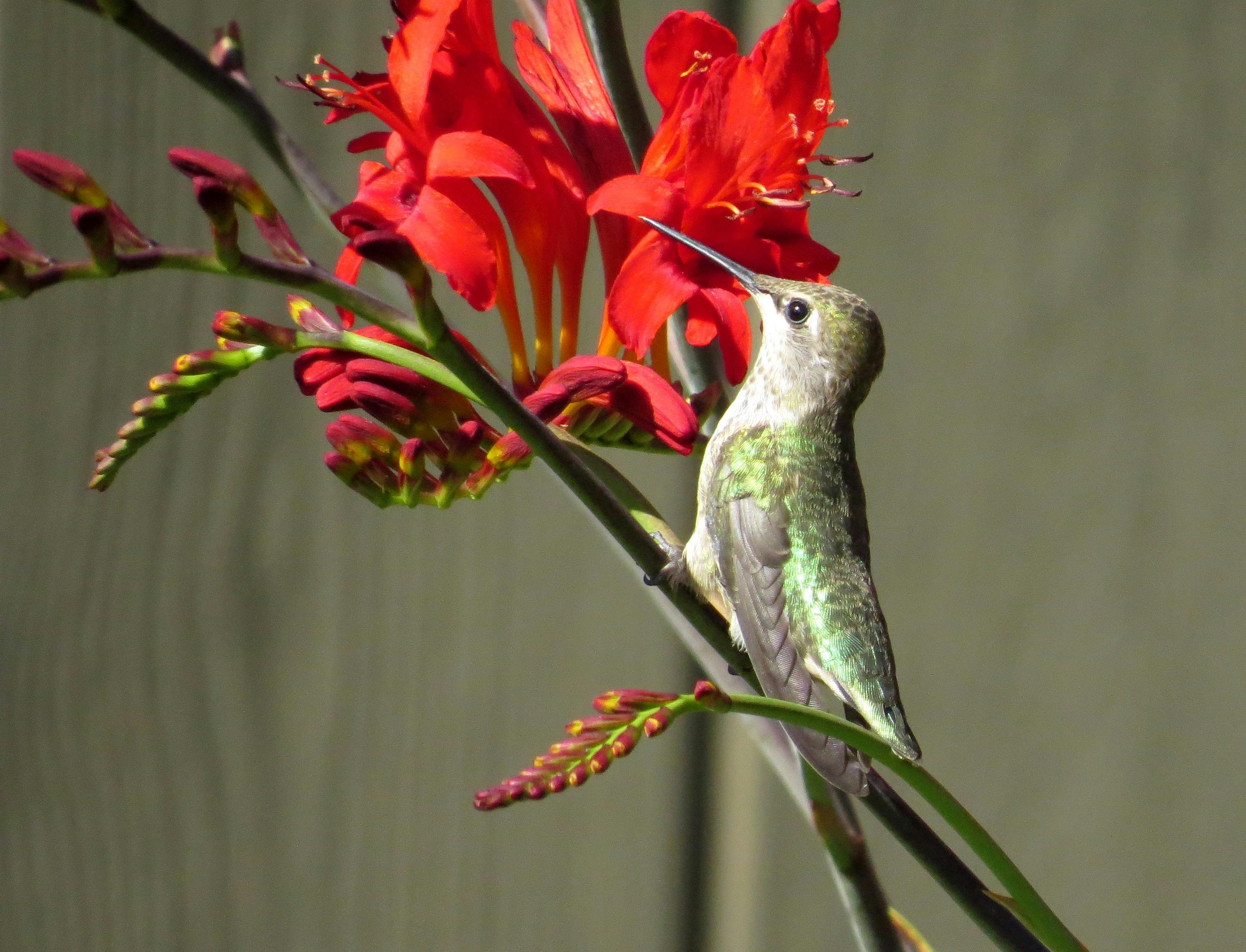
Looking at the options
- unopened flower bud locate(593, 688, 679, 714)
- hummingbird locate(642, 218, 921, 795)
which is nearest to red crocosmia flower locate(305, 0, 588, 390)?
hummingbird locate(642, 218, 921, 795)

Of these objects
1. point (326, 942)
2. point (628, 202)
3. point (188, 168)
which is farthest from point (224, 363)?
point (326, 942)

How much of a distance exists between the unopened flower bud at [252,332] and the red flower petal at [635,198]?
17 centimetres

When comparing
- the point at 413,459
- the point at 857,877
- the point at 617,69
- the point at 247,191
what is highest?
the point at 617,69

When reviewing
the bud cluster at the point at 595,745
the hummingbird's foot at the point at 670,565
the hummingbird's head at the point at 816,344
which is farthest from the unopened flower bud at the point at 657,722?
the hummingbird's head at the point at 816,344

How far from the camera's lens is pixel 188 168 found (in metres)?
0.43

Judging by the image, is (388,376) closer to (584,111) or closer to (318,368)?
(318,368)

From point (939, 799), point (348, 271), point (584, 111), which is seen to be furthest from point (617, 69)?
point (939, 799)

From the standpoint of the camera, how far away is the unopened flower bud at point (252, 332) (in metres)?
0.41

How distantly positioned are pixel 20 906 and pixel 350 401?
1.09m

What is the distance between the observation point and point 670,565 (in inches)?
18.3

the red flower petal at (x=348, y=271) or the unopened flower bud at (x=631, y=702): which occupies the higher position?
the red flower petal at (x=348, y=271)

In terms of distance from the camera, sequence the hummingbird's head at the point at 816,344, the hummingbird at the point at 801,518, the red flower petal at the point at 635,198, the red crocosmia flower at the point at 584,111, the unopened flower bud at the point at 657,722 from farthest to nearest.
Result: the hummingbird's head at the point at 816,344, the hummingbird at the point at 801,518, the red crocosmia flower at the point at 584,111, the red flower petal at the point at 635,198, the unopened flower bud at the point at 657,722

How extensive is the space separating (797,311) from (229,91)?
0.52 metres

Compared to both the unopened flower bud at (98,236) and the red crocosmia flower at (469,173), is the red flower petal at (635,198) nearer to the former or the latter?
the red crocosmia flower at (469,173)
